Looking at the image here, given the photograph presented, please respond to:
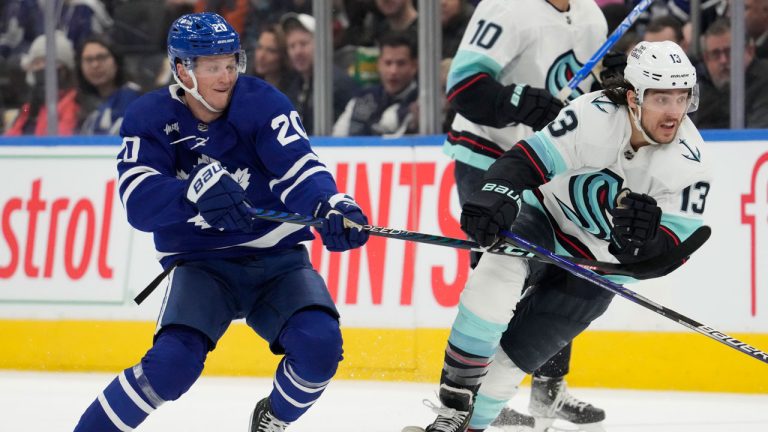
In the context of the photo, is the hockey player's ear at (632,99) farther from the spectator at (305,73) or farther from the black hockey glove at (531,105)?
the spectator at (305,73)

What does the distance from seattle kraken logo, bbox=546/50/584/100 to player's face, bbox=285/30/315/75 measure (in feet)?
5.47

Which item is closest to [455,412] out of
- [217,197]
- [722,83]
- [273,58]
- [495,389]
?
[495,389]

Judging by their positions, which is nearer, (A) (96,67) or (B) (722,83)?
(B) (722,83)

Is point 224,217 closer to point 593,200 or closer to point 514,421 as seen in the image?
point 593,200

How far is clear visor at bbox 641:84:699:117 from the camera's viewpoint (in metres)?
3.18

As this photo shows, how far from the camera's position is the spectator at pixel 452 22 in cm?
517

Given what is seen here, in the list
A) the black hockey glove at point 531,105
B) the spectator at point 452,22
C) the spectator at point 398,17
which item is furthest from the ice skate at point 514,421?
the spectator at point 398,17

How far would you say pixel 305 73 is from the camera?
5.45 m

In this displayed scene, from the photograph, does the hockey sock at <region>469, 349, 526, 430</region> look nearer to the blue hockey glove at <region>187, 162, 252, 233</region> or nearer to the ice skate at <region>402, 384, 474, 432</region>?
the ice skate at <region>402, 384, 474, 432</region>

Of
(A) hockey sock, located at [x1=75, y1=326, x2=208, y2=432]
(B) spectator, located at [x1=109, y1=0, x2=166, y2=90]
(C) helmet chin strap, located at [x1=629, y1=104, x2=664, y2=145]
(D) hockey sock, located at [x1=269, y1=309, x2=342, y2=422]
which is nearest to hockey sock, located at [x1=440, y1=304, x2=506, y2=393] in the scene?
(D) hockey sock, located at [x1=269, y1=309, x2=342, y2=422]

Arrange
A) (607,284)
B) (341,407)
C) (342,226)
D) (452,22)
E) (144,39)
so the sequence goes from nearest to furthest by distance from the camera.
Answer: (342,226) → (607,284) → (341,407) → (452,22) → (144,39)

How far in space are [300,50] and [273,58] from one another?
0.13 metres

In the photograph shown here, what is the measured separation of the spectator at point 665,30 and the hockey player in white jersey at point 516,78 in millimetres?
907

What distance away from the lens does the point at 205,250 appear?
330 cm
